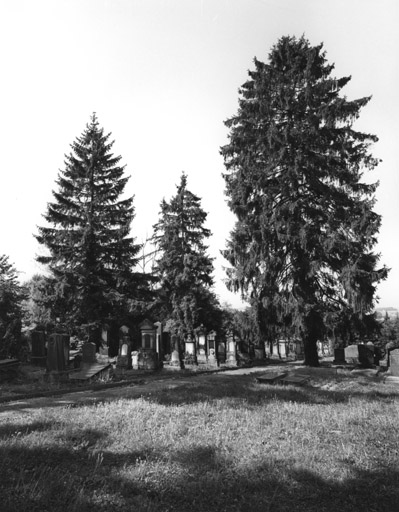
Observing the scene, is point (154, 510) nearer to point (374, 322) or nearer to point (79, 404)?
point (79, 404)

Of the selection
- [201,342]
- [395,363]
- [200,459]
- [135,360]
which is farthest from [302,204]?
[200,459]

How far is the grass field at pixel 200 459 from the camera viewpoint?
11.0ft

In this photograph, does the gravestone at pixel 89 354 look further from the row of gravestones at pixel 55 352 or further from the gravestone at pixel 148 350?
the gravestone at pixel 148 350

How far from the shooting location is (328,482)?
3738mm

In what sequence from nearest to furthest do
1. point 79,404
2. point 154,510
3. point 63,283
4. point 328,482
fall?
point 154,510, point 328,482, point 79,404, point 63,283

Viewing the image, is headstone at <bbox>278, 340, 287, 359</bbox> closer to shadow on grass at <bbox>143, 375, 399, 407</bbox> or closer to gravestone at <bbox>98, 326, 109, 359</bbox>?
gravestone at <bbox>98, 326, 109, 359</bbox>

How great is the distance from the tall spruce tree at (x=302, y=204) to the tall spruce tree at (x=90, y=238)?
9198 mm

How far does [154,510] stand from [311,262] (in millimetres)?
14729

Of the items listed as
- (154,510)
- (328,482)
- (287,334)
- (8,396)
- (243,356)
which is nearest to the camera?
(154,510)

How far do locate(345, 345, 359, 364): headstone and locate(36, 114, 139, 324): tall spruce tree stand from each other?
13928 millimetres

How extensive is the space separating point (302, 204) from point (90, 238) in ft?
44.5

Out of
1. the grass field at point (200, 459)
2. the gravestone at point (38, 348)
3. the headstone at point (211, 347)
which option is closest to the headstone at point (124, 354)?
the gravestone at point (38, 348)

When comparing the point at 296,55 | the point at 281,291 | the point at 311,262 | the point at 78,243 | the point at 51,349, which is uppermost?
the point at 296,55

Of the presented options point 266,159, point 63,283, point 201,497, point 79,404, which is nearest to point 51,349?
point 79,404
